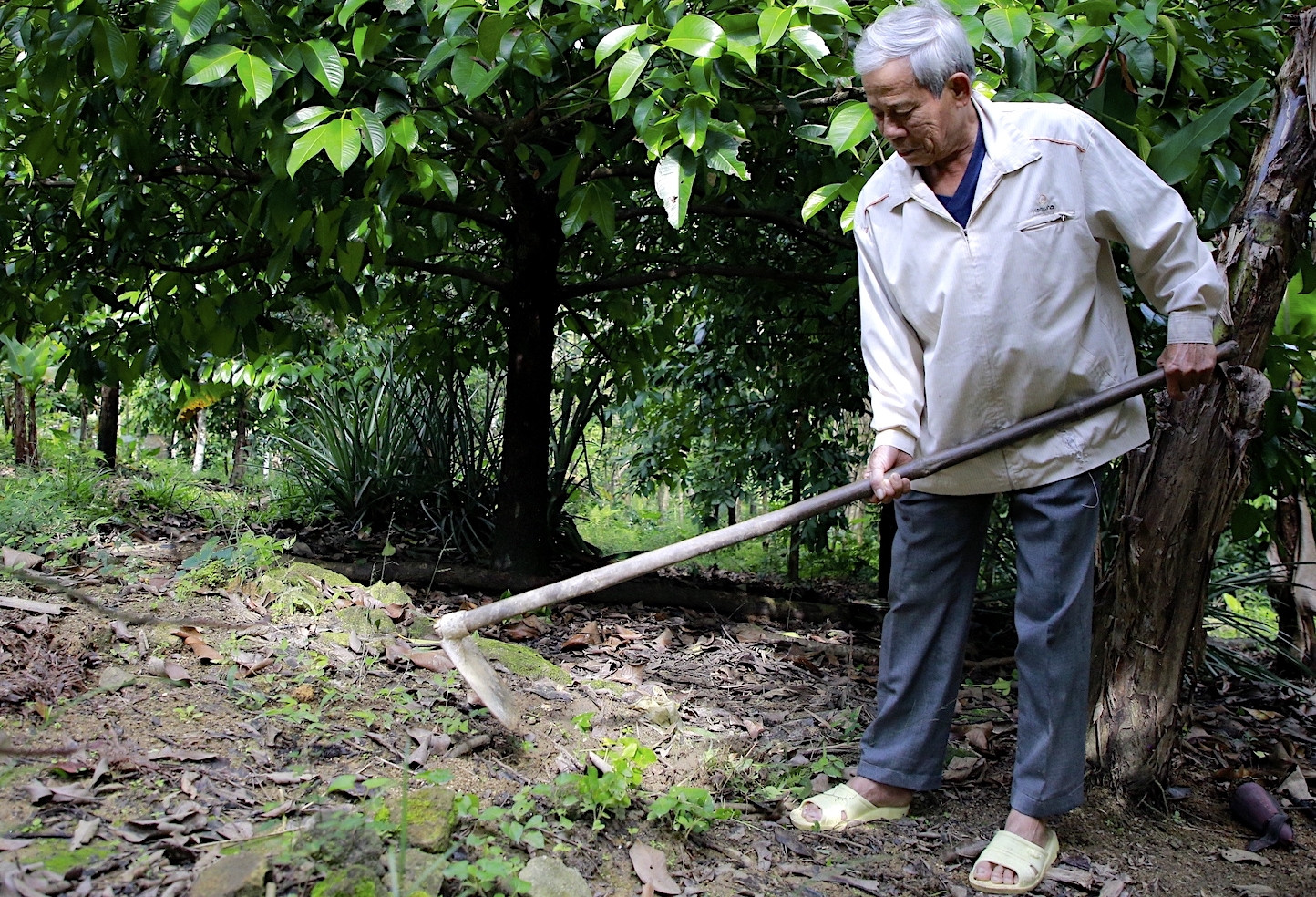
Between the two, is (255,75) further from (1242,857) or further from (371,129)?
(1242,857)

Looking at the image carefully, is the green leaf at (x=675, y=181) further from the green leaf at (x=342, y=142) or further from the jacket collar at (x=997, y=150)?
the green leaf at (x=342, y=142)

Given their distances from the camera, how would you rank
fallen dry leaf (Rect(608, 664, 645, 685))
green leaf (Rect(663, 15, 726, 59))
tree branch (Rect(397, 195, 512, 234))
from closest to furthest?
green leaf (Rect(663, 15, 726, 59)) < fallen dry leaf (Rect(608, 664, 645, 685)) < tree branch (Rect(397, 195, 512, 234))

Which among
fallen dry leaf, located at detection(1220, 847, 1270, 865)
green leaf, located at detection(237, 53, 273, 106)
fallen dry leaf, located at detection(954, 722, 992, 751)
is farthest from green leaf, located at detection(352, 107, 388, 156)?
fallen dry leaf, located at detection(1220, 847, 1270, 865)

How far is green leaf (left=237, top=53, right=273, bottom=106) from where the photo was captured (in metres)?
1.92

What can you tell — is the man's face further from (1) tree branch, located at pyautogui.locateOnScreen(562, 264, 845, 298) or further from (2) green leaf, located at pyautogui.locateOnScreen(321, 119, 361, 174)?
(1) tree branch, located at pyautogui.locateOnScreen(562, 264, 845, 298)

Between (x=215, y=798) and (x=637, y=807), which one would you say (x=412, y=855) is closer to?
(x=215, y=798)

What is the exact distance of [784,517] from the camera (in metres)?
2.16

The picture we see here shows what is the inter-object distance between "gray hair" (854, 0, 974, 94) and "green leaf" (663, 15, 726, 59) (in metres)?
0.32

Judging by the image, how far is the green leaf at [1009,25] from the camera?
1955mm

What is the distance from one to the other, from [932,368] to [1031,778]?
0.93 metres

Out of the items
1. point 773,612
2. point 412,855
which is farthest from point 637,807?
point 773,612

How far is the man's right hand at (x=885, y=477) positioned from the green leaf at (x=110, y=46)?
1.88m

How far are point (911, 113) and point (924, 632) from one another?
118 centimetres

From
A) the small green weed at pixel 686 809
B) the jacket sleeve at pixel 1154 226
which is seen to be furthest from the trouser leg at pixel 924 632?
the jacket sleeve at pixel 1154 226
